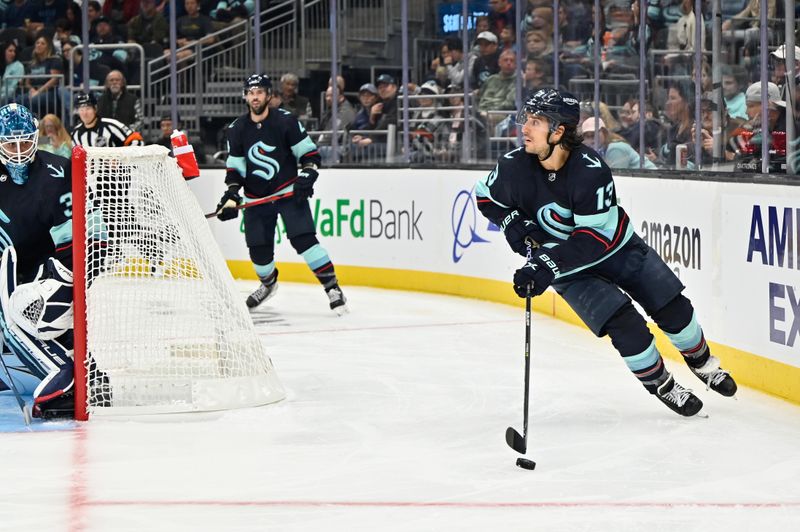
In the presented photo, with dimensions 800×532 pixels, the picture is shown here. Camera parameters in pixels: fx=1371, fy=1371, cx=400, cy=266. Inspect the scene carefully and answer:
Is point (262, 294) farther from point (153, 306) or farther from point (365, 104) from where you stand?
point (153, 306)

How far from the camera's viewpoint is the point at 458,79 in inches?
340

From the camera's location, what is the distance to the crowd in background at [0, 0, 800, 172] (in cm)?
581

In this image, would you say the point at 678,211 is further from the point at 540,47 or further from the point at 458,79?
the point at 458,79

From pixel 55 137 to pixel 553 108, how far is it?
20.5 feet

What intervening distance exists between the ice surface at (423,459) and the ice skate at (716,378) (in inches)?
3.2

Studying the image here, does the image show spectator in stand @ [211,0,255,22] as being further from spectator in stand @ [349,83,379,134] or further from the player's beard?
the player's beard

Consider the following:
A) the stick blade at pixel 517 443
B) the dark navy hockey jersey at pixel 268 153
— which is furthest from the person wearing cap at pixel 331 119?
the stick blade at pixel 517 443

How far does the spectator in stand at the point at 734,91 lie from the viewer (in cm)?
570

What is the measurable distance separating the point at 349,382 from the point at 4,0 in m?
8.61

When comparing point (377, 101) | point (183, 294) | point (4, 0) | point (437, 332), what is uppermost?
point (4, 0)

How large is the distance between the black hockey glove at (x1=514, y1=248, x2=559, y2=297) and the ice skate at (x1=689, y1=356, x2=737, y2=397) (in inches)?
32.4

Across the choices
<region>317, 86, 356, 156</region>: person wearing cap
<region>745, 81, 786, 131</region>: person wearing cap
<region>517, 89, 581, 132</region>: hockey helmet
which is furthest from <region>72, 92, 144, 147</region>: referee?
<region>517, 89, 581, 132</region>: hockey helmet

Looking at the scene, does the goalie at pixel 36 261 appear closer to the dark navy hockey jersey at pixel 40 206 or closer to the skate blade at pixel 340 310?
the dark navy hockey jersey at pixel 40 206

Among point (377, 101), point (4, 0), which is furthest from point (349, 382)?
point (4, 0)
